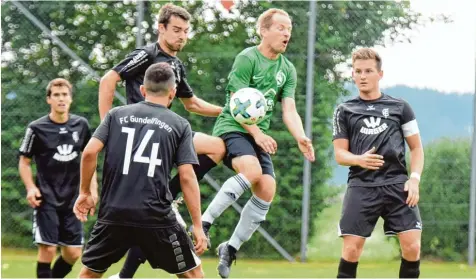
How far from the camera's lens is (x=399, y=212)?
603cm

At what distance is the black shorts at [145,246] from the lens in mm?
5133

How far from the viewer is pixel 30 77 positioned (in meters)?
11.3

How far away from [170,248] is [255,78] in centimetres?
209

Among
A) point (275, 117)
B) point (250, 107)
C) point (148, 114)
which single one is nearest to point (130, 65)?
point (250, 107)

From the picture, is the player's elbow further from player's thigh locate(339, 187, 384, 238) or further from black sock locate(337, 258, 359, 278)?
black sock locate(337, 258, 359, 278)

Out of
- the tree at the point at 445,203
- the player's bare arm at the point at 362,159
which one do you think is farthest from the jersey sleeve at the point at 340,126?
the tree at the point at 445,203

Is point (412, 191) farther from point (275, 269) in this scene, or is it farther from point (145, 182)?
point (275, 269)

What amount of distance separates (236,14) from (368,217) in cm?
558

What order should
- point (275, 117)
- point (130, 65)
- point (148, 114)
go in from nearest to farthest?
point (148, 114), point (130, 65), point (275, 117)

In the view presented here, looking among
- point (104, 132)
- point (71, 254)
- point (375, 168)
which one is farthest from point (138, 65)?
point (71, 254)

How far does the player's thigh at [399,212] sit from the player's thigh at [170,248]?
58.6 inches

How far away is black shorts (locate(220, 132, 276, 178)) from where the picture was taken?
6672 millimetres

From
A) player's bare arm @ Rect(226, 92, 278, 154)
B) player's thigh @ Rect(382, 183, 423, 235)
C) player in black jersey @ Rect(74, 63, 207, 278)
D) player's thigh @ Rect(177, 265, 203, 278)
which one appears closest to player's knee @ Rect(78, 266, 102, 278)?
player in black jersey @ Rect(74, 63, 207, 278)

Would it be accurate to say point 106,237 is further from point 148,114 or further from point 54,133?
point 54,133
